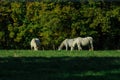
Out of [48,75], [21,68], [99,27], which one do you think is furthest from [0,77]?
[99,27]

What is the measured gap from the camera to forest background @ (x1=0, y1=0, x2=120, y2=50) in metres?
39.3

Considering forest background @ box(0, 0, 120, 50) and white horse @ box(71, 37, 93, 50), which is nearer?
white horse @ box(71, 37, 93, 50)

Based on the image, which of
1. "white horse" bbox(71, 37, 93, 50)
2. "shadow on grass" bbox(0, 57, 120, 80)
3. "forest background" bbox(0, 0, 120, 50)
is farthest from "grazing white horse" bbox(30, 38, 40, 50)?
"shadow on grass" bbox(0, 57, 120, 80)

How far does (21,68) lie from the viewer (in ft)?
44.7

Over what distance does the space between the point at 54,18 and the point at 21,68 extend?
2565 cm

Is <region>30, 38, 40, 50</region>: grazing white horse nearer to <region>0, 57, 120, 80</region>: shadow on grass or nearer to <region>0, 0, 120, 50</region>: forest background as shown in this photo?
<region>0, 0, 120, 50</region>: forest background

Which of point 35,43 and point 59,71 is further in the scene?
point 35,43

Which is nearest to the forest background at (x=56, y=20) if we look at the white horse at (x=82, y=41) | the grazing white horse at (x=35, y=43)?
the grazing white horse at (x=35, y=43)

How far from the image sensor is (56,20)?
39.2 m

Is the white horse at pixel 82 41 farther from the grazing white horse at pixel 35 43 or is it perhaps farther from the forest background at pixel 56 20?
the forest background at pixel 56 20

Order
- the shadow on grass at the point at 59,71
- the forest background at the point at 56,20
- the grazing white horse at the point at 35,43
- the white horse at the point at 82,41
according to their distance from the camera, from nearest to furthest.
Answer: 1. the shadow on grass at the point at 59,71
2. the white horse at the point at 82,41
3. the grazing white horse at the point at 35,43
4. the forest background at the point at 56,20

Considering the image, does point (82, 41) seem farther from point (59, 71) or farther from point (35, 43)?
point (59, 71)

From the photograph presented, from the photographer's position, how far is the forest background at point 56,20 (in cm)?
3934

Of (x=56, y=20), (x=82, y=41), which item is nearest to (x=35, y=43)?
(x=56, y=20)
